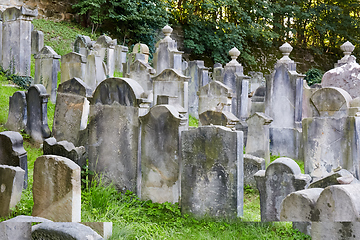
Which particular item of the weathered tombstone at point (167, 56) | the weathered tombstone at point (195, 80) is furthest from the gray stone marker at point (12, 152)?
the weathered tombstone at point (167, 56)

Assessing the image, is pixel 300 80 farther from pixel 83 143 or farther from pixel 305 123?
pixel 83 143

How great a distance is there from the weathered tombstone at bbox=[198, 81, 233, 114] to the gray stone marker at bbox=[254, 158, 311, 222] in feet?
15.0

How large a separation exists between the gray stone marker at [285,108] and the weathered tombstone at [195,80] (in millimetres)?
3327

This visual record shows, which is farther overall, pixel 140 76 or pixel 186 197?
pixel 140 76

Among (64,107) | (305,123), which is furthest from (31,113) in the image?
(305,123)

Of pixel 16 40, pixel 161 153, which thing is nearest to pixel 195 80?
pixel 16 40

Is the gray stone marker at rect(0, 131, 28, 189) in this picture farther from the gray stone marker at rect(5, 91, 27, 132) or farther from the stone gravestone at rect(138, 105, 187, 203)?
the gray stone marker at rect(5, 91, 27, 132)

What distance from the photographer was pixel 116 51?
1661 centimetres

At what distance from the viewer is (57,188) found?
4203 millimetres

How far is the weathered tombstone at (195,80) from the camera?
13318 mm

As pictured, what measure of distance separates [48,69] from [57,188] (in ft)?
25.4

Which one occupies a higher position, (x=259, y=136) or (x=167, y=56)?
(x=167, y=56)

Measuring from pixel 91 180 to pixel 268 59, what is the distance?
902 inches

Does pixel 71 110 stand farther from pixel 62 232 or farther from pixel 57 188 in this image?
pixel 62 232
